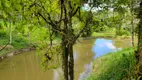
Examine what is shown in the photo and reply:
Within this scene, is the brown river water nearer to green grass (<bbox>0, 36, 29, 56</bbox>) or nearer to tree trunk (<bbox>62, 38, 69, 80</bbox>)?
green grass (<bbox>0, 36, 29, 56</bbox>)

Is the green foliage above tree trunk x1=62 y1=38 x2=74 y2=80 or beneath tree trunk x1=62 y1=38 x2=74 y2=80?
beneath

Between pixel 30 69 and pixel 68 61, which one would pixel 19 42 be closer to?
pixel 30 69

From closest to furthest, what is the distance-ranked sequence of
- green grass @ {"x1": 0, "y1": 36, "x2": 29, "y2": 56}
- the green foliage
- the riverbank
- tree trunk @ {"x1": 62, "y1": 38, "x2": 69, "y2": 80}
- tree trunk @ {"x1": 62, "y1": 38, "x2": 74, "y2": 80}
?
tree trunk @ {"x1": 62, "y1": 38, "x2": 74, "y2": 80} → tree trunk @ {"x1": 62, "y1": 38, "x2": 69, "y2": 80} → the riverbank → green grass @ {"x1": 0, "y1": 36, "x2": 29, "y2": 56} → the green foliage

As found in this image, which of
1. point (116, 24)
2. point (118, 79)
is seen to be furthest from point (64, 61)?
point (118, 79)

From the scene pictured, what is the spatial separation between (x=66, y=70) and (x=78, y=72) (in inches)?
303

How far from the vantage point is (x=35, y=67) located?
47.4 ft

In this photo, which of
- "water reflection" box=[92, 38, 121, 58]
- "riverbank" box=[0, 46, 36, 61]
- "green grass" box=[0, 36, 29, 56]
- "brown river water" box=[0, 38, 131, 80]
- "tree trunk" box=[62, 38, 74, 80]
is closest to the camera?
"tree trunk" box=[62, 38, 74, 80]

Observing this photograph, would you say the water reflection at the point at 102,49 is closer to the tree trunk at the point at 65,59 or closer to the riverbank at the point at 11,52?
the riverbank at the point at 11,52

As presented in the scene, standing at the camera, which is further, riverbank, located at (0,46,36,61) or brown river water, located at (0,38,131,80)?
riverbank, located at (0,46,36,61)

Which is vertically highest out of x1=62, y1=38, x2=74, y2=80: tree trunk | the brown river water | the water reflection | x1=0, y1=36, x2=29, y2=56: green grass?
x1=62, y1=38, x2=74, y2=80: tree trunk

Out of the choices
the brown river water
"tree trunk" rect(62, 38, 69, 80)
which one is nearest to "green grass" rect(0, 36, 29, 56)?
the brown river water

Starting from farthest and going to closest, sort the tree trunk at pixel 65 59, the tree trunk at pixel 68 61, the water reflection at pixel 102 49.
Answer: the water reflection at pixel 102 49 → the tree trunk at pixel 65 59 → the tree trunk at pixel 68 61

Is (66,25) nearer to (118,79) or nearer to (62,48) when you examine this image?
(62,48)

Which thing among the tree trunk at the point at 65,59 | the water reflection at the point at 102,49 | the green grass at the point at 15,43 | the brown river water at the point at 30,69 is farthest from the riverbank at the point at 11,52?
the tree trunk at the point at 65,59
